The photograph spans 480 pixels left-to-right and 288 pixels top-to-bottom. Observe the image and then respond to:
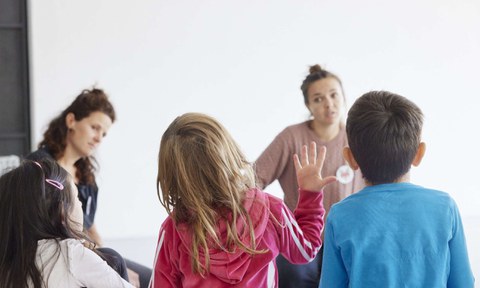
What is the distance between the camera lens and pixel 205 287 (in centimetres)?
211

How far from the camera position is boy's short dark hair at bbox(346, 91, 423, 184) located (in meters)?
1.93

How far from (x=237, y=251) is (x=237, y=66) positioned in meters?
3.26

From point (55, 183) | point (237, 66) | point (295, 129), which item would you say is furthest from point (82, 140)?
point (237, 66)

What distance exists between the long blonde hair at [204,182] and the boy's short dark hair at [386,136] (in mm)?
323

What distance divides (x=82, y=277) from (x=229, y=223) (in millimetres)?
383

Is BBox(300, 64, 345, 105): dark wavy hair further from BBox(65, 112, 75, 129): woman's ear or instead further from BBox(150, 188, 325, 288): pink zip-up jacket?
BBox(150, 188, 325, 288): pink zip-up jacket

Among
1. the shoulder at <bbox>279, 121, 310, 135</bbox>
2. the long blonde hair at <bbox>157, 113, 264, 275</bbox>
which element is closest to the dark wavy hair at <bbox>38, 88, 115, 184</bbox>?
the shoulder at <bbox>279, 121, 310, 135</bbox>

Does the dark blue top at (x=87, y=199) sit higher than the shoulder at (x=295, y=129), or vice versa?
the shoulder at (x=295, y=129)

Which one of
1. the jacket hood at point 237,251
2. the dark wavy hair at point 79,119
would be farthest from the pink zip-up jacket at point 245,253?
the dark wavy hair at point 79,119

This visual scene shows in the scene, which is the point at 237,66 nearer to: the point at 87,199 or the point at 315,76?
the point at 315,76

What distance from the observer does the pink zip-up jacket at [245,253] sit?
209 cm

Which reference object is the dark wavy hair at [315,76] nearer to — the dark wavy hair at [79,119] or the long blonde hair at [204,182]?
the dark wavy hair at [79,119]

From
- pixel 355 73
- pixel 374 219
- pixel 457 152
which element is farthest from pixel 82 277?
pixel 457 152

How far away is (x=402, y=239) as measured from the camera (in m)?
1.89
